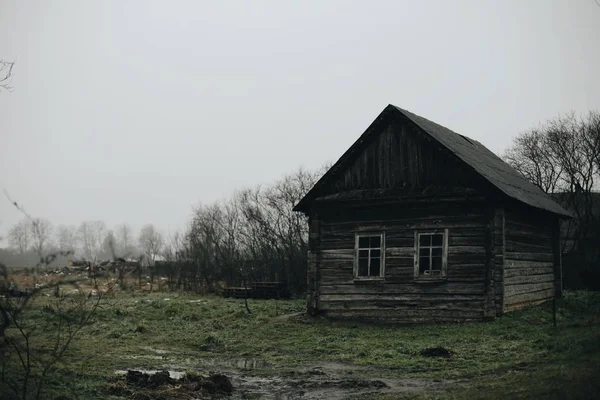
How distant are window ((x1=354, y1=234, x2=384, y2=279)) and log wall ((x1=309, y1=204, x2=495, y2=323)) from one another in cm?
19

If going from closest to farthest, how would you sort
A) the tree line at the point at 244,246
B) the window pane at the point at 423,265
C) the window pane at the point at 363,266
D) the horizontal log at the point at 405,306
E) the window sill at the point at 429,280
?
the horizontal log at the point at 405,306
the window sill at the point at 429,280
the window pane at the point at 423,265
the window pane at the point at 363,266
the tree line at the point at 244,246

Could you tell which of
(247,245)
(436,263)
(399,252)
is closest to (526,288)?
(436,263)

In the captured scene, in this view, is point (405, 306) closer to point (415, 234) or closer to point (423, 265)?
point (423, 265)

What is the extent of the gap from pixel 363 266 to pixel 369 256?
392 mm

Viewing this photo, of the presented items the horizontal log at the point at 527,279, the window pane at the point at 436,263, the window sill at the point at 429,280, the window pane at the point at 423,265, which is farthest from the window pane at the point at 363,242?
the horizontal log at the point at 527,279

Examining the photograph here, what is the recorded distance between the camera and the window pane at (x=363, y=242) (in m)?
20.3

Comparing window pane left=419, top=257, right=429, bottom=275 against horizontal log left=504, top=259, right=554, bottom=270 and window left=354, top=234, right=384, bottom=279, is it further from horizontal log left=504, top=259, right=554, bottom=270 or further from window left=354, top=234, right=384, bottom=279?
horizontal log left=504, top=259, right=554, bottom=270

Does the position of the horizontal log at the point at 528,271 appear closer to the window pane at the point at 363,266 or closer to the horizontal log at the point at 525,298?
the horizontal log at the point at 525,298

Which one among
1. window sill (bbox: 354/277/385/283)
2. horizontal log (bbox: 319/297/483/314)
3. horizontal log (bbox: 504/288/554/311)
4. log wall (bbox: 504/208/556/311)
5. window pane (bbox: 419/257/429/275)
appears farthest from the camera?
window sill (bbox: 354/277/385/283)

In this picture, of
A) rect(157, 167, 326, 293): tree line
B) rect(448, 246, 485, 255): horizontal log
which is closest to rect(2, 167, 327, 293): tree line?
rect(157, 167, 326, 293): tree line

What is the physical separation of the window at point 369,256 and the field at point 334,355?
1.67 metres

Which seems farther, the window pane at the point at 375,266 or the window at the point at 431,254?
the window pane at the point at 375,266

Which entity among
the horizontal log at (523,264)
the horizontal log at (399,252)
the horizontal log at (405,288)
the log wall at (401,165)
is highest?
the log wall at (401,165)

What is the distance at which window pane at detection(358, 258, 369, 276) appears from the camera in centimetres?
2025
